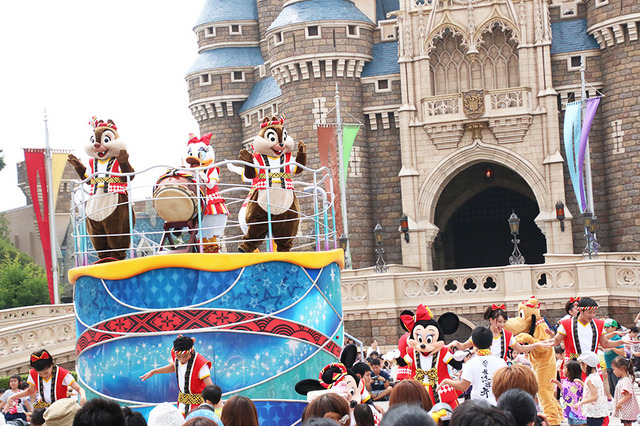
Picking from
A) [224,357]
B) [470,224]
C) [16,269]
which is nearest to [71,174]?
[16,269]

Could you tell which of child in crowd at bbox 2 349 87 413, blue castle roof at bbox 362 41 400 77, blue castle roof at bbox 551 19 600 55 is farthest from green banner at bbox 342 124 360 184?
child in crowd at bbox 2 349 87 413

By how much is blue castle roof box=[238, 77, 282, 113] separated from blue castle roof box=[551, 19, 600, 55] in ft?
26.8

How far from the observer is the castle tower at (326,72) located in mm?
28484

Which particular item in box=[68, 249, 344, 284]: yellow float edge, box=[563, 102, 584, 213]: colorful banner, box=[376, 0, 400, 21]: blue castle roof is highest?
box=[376, 0, 400, 21]: blue castle roof

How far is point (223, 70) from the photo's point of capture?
32.5 m

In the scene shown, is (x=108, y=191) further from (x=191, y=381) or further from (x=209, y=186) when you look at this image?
(x=191, y=381)

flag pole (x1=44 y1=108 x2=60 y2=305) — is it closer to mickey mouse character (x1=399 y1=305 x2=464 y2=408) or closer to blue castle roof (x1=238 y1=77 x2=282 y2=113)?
blue castle roof (x1=238 y1=77 x2=282 y2=113)

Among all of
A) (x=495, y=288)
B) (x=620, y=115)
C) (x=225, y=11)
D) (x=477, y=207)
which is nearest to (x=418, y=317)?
(x=495, y=288)

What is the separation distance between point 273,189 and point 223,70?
2386 cm

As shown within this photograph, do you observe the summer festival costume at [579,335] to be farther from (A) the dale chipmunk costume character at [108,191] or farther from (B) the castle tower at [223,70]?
(B) the castle tower at [223,70]

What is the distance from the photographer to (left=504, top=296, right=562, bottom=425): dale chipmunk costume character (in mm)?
9203

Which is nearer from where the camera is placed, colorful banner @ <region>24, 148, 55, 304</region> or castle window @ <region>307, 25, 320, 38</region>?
colorful banner @ <region>24, 148, 55, 304</region>

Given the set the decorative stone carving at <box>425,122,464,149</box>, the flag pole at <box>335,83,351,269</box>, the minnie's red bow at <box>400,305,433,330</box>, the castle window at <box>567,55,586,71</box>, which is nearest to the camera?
the minnie's red bow at <box>400,305,433,330</box>

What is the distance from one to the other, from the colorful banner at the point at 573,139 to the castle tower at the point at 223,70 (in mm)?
11180
